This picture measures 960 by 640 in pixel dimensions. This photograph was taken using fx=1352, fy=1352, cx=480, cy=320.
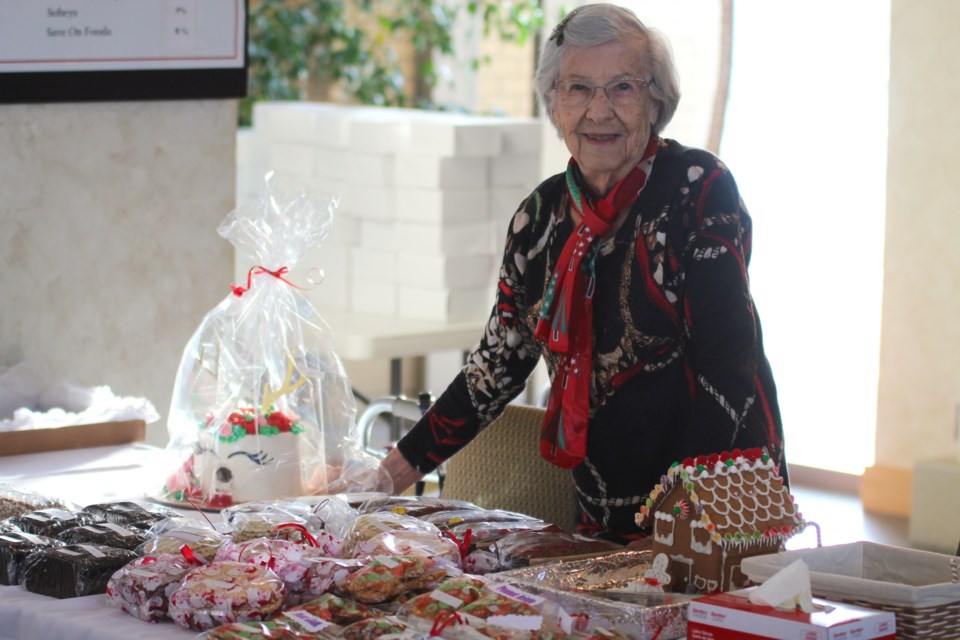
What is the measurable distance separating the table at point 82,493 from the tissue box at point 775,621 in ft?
1.93

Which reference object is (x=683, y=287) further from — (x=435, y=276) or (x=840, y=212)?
(x=840, y=212)

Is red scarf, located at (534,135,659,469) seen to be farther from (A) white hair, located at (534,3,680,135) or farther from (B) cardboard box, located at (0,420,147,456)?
(B) cardboard box, located at (0,420,147,456)

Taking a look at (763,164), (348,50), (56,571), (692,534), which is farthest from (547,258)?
(348,50)

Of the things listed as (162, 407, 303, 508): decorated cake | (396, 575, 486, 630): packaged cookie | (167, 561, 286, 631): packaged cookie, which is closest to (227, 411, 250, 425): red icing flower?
(162, 407, 303, 508): decorated cake

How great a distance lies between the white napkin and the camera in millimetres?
1344

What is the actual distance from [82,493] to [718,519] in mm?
1282

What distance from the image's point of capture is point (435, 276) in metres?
4.94

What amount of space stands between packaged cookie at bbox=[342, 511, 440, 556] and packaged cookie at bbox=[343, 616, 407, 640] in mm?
265

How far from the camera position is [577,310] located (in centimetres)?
208

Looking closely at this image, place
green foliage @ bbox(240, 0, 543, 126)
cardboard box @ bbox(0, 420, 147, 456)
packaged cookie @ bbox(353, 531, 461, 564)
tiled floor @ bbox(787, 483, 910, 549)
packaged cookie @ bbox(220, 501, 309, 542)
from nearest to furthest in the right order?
packaged cookie @ bbox(353, 531, 461, 564) < packaged cookie @ bbox(220, 501, 309, 542) < cardboard box @ bbox(0, 420, 147, 456) < tiled floor @ bbox(787, 483, 910, 549) < green foliage @ bbox(240, 0, 543, 126)

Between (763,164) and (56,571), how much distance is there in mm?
4315

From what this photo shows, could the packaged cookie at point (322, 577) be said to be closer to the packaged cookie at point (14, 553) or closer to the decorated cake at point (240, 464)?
the packaged cookie at point (14, 553)

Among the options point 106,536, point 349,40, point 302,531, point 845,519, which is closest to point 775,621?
point 302,531

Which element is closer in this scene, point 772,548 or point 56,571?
point 772,548
